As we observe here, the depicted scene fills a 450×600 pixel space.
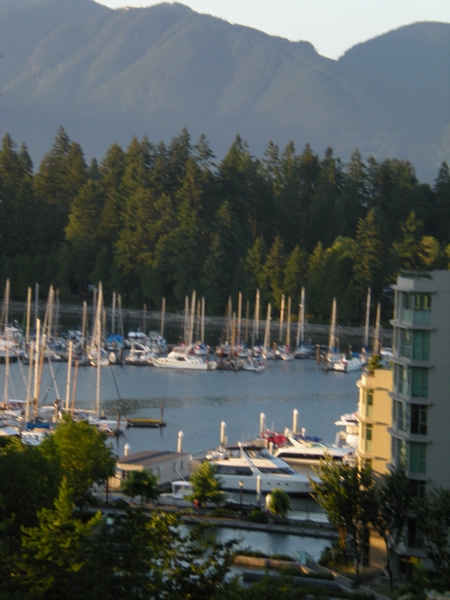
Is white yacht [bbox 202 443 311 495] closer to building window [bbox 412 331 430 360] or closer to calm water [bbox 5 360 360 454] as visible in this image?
calm water [bbox 5 360 360 454]

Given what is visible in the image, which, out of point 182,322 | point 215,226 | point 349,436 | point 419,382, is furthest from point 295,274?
point 419,382

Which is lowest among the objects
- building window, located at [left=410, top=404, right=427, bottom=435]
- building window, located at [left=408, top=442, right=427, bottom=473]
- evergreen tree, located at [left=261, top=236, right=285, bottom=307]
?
building window, located at [left=408, top=442, right=427, bottom=473]

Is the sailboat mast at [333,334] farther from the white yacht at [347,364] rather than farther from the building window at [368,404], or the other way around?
the building window at [368,404]

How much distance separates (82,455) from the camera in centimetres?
2230

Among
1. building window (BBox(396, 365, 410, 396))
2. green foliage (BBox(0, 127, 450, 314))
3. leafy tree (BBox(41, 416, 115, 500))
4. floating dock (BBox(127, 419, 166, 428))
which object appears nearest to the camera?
building window (BBox(396, 365, 410, 396))

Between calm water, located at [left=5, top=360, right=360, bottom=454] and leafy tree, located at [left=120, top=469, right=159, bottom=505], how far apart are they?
9800 mm

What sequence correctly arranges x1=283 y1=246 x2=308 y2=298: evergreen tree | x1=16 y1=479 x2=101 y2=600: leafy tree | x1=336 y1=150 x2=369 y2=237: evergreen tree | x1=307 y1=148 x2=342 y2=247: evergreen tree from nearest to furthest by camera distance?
x1=16 y1=479 x2=101 y2=600: leafy tree < x1=283 y1=246 x2=308 y2=298: evergreen tree < x1=336 y1=150 x2=369 y2=237: evergreen tree < x1=307 y1=148 x2=342 y2=247: evergreen tree

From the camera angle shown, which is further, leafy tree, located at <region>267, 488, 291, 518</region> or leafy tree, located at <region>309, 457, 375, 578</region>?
leafy tree, located at <region>267, 488, 291, 518</region>

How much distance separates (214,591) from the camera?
529 inches

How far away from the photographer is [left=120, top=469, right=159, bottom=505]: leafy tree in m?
23.0

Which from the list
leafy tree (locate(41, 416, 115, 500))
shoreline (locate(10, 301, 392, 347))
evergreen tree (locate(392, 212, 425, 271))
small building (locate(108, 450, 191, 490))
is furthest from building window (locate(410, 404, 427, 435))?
evergreen tree (locate(392, 212, 425, 271))

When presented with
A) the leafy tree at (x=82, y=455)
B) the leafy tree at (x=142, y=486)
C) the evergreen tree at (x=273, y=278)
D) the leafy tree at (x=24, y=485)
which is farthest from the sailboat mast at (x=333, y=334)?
the leafy tree at (x=24, y=485)

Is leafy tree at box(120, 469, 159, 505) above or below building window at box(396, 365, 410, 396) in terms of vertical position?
below

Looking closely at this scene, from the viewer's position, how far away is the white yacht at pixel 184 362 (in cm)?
5359
